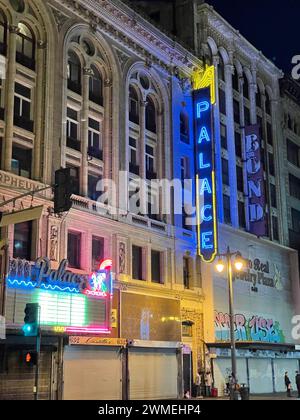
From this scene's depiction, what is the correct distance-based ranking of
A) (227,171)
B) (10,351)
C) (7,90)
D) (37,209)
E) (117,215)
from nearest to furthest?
(37,209) < (10,351) < (7,90) < (117,215) < (227,171)

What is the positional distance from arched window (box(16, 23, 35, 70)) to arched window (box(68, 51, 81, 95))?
287 cm

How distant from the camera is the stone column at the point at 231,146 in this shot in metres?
49.1

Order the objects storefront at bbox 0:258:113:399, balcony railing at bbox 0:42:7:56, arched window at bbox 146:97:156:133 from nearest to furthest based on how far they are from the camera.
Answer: storefront at bbox 0:258:113:399
balcony railing at bbox 0:42:7:56
arched window at bbox 146:97:156:133

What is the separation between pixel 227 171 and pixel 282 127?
13234 mm

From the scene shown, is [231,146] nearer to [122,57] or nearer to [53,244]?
[122,57]

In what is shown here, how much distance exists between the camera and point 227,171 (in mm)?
49531

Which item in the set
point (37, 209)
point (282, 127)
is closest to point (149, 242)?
point (37, 209)

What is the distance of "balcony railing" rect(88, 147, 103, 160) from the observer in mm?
36938

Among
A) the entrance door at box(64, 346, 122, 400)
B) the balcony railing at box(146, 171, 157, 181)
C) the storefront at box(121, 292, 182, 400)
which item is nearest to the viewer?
the entrance door at box(64, 346, 122, 400)

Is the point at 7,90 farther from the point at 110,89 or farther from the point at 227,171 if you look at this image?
the point at 227,171

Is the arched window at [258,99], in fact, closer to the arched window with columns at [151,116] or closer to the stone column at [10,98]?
the arched window with columns at [151,116]

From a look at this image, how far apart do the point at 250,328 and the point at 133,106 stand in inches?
766

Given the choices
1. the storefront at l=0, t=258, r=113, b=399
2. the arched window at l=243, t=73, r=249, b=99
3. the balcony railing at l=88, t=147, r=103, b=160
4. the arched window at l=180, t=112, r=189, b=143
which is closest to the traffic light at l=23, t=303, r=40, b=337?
the storefront at l=0, t=258, r=113, b=399

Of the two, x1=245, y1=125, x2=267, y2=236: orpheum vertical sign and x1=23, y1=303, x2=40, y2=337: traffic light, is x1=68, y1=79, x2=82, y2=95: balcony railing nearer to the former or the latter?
x1=23, y1=303, x2=40, y2=337: traffic light
